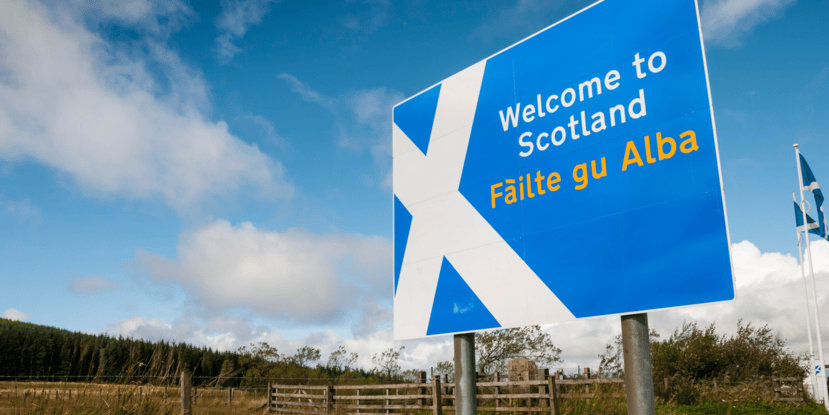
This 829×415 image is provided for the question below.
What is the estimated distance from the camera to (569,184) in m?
4.23

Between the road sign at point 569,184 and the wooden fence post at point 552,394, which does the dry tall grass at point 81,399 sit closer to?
the road sign at point 569,184

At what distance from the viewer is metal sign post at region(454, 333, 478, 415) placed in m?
4.91

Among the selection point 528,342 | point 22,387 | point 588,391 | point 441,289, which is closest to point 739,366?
point 528,342

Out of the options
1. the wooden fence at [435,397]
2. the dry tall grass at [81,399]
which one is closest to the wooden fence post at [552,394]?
the wooden fence at [435,397]

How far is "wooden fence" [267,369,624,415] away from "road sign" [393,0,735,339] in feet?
26.5

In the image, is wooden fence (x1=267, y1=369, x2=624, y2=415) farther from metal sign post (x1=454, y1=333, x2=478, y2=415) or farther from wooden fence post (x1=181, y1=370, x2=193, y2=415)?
wooden fence post (x1=181, y1=370, x2=193, y2=415)

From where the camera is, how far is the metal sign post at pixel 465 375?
16.1 feet

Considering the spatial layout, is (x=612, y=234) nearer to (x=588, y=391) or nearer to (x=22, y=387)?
(x=22, y=387)

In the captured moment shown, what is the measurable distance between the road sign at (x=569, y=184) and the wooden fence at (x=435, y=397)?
8066 millimetres

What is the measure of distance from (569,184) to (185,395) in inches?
221

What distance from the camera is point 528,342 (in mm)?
25688

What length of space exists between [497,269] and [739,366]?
78.0 feet

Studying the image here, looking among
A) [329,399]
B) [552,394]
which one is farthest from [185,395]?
[329,399]

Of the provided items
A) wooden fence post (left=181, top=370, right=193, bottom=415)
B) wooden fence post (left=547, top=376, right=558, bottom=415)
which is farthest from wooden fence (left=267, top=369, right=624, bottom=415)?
wooden fence post (left=181, top=370, right=193, bottom=415)
